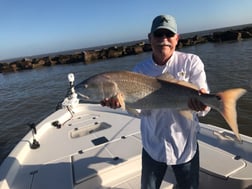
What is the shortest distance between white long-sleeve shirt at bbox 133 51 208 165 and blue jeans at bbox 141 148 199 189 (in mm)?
74

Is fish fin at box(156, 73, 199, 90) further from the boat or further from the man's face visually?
the boat

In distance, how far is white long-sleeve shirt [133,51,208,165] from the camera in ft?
8.30

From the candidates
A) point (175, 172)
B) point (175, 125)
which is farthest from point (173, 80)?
point (175, 172)

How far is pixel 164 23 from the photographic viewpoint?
2430mm

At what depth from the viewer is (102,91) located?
8.88 feet

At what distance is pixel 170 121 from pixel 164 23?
89 centimetres

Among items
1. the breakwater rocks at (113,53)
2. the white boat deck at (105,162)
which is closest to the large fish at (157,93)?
the white boat deck at (105,162)

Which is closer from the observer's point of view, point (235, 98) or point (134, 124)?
point (235, 98)

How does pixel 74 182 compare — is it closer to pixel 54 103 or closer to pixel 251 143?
pixel 251 143

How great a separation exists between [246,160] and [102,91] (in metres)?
2.34

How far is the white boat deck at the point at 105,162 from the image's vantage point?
3680mm

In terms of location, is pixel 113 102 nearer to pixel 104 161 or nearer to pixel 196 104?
pixel 196 104

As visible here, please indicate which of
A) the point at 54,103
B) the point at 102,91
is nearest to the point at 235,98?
the point at 102,91

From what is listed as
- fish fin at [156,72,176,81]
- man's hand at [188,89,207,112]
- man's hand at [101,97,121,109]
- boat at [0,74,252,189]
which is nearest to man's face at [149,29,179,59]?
fish fin at [156,72,176,81]
